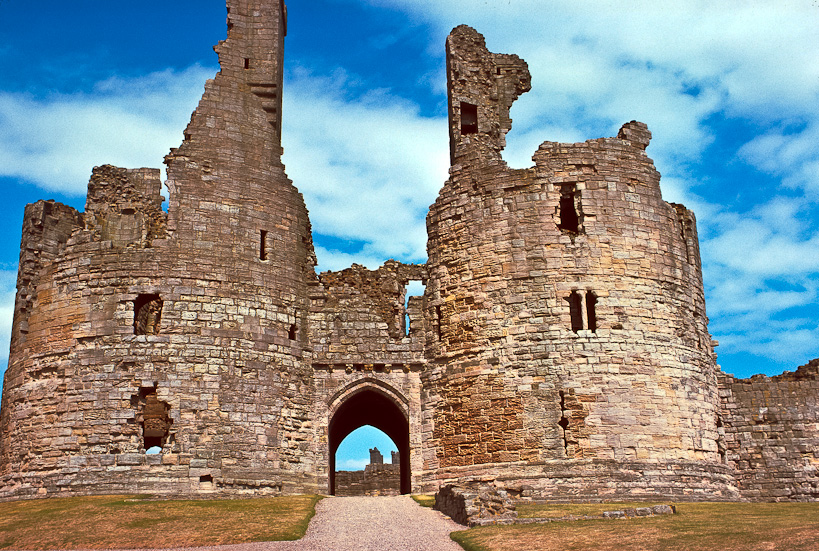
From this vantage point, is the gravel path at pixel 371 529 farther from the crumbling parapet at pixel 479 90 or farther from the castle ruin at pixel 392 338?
the crumbling parapet at pixel 479 90

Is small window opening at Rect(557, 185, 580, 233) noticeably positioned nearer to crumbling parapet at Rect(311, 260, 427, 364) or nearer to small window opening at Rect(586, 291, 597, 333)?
small window opening at Rect(586, 291, 597, 333)

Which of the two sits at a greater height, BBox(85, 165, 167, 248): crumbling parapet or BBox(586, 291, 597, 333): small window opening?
BBox(85, 165, 167, 248): crumbling parapet

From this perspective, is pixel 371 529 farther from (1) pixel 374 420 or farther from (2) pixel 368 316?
(1) pixel 374 420

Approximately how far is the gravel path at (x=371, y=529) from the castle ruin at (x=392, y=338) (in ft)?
8.05

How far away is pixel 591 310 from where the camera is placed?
21.6 m

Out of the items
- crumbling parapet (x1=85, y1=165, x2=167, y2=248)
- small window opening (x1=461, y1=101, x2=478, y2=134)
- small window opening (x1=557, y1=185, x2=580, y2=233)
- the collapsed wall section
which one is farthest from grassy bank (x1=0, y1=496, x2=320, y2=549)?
small window opening (x1=461, y1=101, x2=478, y2=134)

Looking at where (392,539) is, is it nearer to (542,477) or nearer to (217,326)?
(542,477)

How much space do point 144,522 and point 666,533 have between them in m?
9.22

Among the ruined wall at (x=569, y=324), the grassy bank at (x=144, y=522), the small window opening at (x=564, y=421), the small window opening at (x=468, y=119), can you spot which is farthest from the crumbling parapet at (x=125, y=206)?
the small window opening at (x=564, y=421)

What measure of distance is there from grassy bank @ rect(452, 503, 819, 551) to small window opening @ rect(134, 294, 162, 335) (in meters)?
10.4

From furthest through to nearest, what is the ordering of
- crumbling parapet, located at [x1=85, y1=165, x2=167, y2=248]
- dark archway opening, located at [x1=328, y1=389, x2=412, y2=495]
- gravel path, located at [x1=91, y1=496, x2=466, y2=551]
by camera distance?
dark archway opening, located at [x1=328, y1=389, x2=412, y2=495], crumbling parapet, located at [x1=85, y1=165, x2=167, y2=248], gravel path, located at [x1=91, y1=496, x2=466, y2=551]

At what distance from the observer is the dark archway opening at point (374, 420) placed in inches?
934

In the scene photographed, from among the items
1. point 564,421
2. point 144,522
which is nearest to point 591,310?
point 564,421

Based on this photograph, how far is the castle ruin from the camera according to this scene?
2061 cm
